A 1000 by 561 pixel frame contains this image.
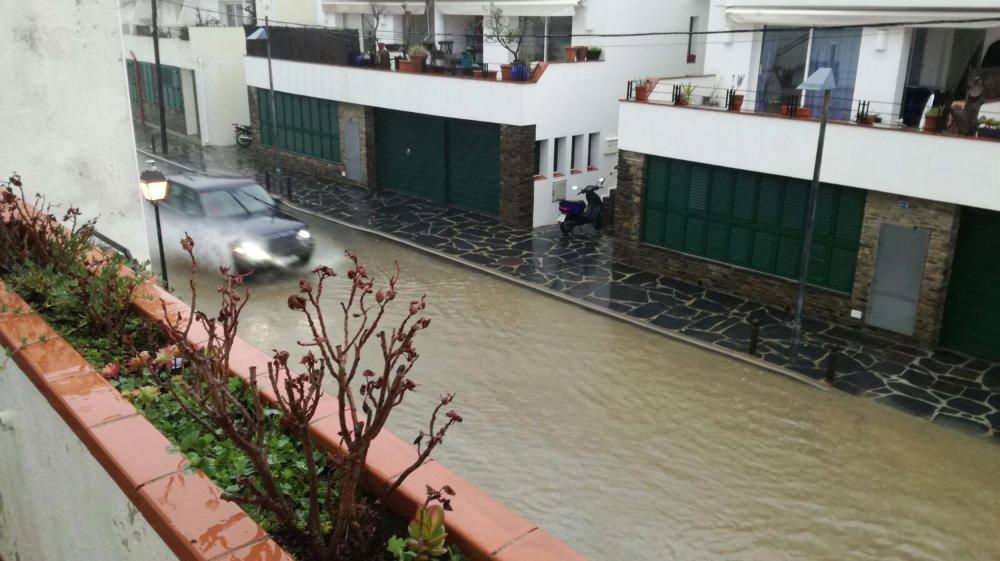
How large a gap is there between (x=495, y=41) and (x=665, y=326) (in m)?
12.6

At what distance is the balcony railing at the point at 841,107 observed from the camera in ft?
42.1

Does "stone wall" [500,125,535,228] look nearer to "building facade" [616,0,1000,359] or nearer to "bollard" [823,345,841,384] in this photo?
"building facade" [616,0,1000,359]

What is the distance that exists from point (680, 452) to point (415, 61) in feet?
48.2

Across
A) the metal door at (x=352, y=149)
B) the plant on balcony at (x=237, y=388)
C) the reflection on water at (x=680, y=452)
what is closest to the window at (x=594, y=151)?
the metal door at (x=352, y=149)

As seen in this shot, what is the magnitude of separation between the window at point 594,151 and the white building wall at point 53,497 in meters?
17.8

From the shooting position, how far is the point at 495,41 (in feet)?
78.5

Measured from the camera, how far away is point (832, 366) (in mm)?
12172

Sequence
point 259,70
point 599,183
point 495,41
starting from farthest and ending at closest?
point 259,70 → point 495,41 → point 599,183

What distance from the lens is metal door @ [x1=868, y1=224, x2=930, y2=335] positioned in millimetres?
13406

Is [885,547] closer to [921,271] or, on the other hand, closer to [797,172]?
[921,271]

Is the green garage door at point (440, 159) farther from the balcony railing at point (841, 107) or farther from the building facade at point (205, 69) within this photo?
the building facade at point (205, 69)

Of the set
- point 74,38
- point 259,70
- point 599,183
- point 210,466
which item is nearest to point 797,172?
point 599,183

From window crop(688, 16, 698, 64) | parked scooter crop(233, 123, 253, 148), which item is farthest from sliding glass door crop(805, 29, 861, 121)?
parked scooter crop(233, 123, 253, 148)

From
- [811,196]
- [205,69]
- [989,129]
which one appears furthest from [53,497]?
[205,69]
